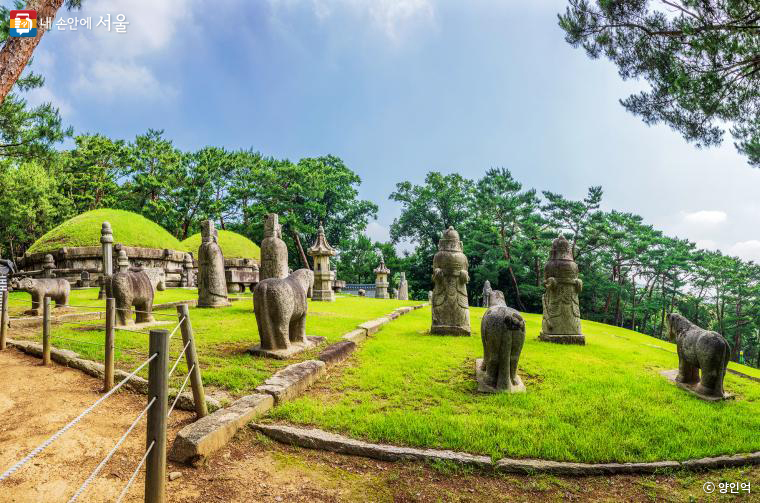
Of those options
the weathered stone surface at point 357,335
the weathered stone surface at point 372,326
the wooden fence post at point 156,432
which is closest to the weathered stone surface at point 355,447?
the wooden fence post at point 156,432

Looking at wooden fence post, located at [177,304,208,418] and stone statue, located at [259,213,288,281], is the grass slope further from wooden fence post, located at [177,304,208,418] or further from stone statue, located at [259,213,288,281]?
wooden fence post, located at [177,304,208,418]

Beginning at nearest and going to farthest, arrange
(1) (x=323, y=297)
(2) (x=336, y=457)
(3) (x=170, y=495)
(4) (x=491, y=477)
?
(3) (x=170, y=495), (4) (x=491, y=477), (2) (x=336, y=457), (1) (x=323, y=297)

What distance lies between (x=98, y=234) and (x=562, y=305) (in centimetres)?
2219

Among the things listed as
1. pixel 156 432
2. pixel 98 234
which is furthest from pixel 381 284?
pixel 156 432

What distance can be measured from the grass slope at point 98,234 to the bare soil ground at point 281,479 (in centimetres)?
2011

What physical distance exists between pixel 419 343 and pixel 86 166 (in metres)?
35.5

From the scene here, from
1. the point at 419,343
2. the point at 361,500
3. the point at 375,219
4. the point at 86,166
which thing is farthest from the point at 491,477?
the point at 86,166

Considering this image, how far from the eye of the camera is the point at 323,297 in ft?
56.3

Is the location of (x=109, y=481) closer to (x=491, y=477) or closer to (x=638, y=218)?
(x=491, y=477)

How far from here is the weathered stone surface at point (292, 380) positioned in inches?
180

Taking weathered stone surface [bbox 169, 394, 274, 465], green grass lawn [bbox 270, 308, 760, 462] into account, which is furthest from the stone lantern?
weathered stone surface [bbox 169, 394, 274, 465]

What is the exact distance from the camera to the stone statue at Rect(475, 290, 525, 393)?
5160 millimetres

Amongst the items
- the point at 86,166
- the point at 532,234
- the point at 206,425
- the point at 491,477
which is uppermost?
the point at 86,166

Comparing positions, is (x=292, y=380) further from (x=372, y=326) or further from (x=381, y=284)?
(x=381, y=284)
